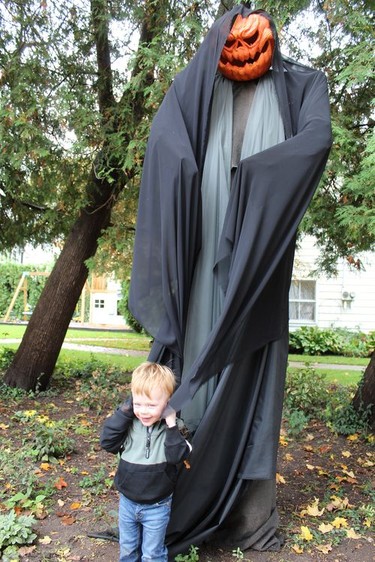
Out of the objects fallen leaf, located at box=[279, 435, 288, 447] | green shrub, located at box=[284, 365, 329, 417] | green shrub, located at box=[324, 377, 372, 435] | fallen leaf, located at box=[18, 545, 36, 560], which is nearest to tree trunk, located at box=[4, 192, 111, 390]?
green shrub, located at box=[284, 365, 329, 417]

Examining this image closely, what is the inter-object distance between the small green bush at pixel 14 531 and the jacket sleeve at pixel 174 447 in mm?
1178

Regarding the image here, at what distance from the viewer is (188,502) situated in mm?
2908

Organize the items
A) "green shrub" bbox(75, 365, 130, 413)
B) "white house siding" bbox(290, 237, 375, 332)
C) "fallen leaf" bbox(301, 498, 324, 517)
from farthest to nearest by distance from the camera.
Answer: "white house siding" bbox(290, 237, 375, 332) < "green shrub" bbox(75, 365, 130, 413) < "fallen leaf" bbox(301, 498, 324, 517)

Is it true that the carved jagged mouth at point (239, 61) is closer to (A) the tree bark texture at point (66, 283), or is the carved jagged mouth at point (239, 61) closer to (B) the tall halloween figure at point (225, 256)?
(B) the tall halloween figure at point (225, 256)

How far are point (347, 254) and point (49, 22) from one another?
4.59 meters

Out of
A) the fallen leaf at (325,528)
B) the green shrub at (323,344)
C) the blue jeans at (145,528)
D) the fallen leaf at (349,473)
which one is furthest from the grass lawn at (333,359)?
the blue jeans at (145,528)

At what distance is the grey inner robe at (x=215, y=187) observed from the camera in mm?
2953

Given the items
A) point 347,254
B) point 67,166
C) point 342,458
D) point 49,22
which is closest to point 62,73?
point 49,22

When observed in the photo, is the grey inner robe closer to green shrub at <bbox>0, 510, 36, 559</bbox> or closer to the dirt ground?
the dirt ground

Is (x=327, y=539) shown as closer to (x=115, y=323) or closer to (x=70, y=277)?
(x=70, y=277)

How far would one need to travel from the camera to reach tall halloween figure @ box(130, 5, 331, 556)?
2.69 metres

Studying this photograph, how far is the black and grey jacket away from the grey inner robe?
0.36m

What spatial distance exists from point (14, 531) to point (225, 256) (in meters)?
1.90

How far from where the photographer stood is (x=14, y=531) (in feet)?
10.4
